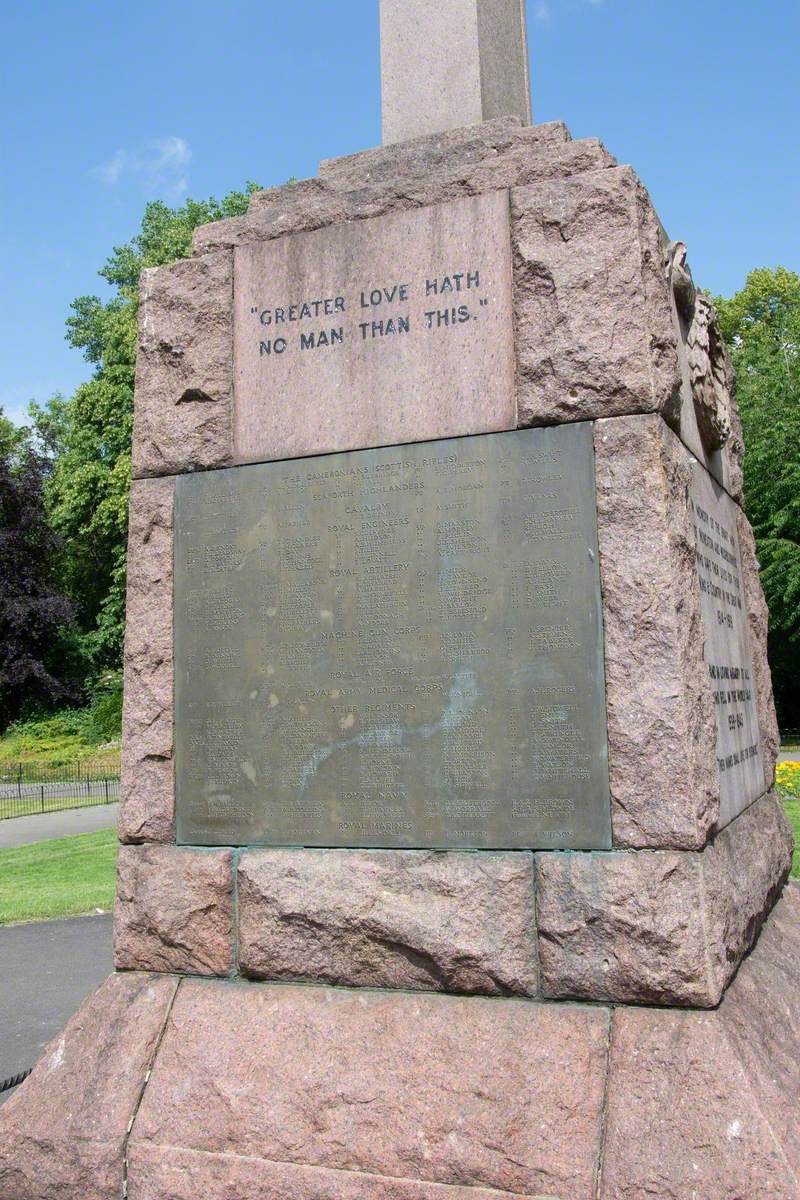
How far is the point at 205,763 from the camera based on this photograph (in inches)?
165

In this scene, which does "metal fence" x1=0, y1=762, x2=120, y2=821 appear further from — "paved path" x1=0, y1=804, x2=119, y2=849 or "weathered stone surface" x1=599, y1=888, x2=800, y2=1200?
"weathered stone surface" x1=599, y1=888, x2=800, y2=1200

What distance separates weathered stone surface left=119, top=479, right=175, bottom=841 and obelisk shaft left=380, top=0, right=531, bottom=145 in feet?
6.08

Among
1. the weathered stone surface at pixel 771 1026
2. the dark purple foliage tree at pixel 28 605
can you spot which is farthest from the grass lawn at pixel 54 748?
the weathered stone surface at pixel 771 1026

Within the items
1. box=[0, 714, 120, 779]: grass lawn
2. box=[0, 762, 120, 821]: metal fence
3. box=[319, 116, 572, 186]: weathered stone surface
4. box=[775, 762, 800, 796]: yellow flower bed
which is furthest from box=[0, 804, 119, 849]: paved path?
box=[319, 116, 572, 186]: weathered stone surface

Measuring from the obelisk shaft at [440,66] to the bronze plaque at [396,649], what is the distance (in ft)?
5.17

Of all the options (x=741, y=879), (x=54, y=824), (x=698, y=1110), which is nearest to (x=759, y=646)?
(x=741, y=879)

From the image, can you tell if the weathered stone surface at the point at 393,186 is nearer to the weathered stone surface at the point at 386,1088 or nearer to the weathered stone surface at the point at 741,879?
the weathered stone surface at the point at 741,879

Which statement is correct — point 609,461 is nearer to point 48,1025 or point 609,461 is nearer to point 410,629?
point 410,629

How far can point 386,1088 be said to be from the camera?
3490 millimetres

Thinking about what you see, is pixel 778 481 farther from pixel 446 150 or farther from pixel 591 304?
pixel 591 304

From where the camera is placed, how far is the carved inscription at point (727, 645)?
4215mm

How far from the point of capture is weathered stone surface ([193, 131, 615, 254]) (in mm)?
3982

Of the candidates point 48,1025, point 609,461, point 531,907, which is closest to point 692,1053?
point 531,907

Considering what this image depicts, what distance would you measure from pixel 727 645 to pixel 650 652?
3.93 feet
